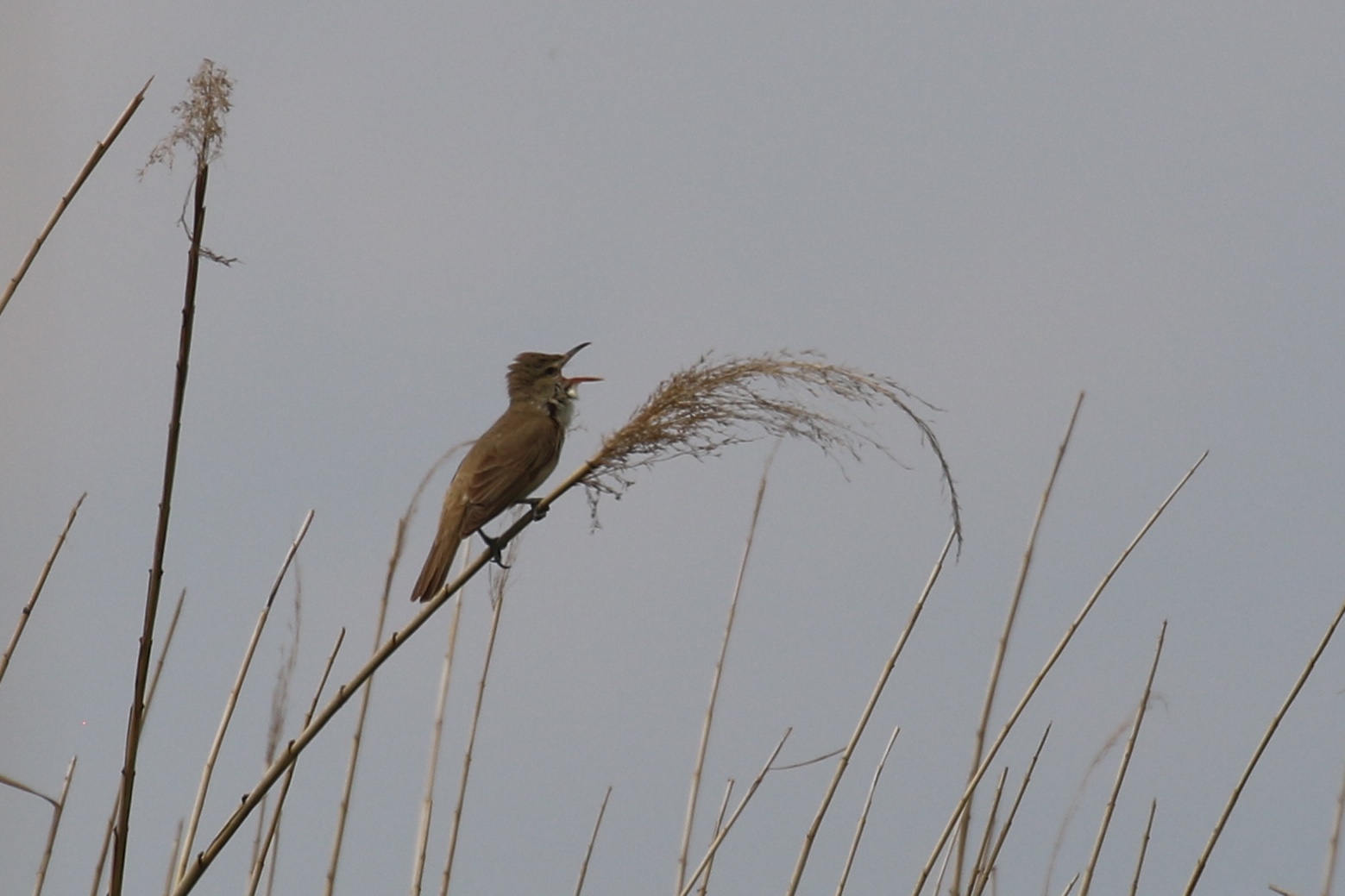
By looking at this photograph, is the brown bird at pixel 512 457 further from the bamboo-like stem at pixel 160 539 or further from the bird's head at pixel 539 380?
the bamboo-like stem at pixel 160 539

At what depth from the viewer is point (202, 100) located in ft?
6.12

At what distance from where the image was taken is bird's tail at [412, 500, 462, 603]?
3.93m

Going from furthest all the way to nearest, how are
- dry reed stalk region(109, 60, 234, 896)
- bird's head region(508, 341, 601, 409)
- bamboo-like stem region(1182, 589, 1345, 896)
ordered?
bird's head region(508, 341, 601, 409) → bamboo-like stem region(1182, 589, 1345, 896) → dry reed stalk region(109, 60, 234, 896)

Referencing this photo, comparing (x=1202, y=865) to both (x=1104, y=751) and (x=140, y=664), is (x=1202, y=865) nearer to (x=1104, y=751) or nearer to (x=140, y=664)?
(x=1104, y=751)

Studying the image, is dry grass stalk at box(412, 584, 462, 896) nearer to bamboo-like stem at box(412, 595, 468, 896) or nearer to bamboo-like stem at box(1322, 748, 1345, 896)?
bamboo-like stem at box(412, 595, 468, 896)

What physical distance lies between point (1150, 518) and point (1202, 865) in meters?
0.82

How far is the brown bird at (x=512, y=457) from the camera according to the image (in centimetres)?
421

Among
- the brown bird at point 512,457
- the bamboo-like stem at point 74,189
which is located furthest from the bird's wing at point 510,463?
the bamboo-like stem at point 74,189

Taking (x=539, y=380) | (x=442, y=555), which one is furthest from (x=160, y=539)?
(x=539, y=380)

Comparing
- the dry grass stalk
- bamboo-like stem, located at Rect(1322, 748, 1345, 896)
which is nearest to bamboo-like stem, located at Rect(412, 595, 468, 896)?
the dry grass stalk

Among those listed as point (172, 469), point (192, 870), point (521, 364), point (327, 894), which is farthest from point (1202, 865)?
point (521, 364)

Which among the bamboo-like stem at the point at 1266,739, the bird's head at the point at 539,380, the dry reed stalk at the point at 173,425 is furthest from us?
the bird's head at the point at 539,380

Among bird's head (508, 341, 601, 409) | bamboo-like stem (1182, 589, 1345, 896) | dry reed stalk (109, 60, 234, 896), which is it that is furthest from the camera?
bird's head (508, 341, 601, 409)

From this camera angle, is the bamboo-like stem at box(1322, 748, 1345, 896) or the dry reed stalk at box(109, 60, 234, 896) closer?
the dry reed stalk at box(109, 60, 234, 896)
